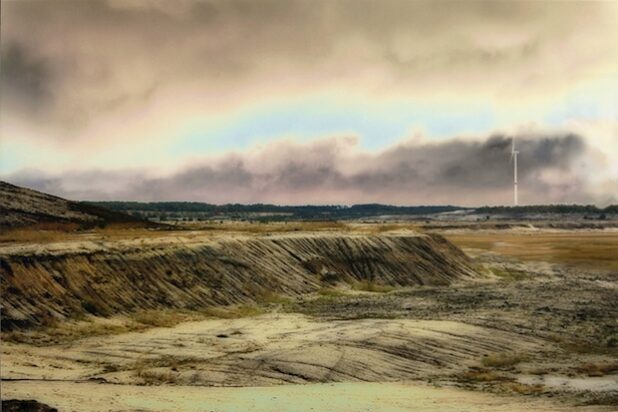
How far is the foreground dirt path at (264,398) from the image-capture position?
25.6m

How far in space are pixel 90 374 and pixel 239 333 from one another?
12938 millimetres

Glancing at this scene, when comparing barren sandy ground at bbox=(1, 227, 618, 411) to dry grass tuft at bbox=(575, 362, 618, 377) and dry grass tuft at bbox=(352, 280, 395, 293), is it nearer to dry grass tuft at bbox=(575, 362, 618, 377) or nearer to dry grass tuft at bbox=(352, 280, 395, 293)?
dry grass tuft at bbox=(575, 362, 618, 377)

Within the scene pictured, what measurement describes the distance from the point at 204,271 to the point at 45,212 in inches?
1582

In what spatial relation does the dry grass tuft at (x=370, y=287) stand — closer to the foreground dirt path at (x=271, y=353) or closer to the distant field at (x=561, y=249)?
the foreground dirt path at (x=271, y=353)

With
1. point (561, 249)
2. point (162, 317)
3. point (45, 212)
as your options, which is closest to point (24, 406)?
point (162, 317)

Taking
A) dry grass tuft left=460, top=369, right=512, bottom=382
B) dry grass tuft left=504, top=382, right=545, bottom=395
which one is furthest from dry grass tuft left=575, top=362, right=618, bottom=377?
dry grass tuft left=460, top=369, right=512, bottom=382

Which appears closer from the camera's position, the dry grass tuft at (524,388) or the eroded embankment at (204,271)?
the dry grass tuft at (524,388)

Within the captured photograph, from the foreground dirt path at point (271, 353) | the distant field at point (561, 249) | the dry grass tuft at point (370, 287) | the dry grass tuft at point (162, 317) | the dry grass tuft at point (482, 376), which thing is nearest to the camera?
the foreground dirt path at point (271, 353)

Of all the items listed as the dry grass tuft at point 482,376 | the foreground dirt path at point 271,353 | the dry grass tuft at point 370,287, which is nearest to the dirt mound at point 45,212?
the dry grass tuft at point 370,287

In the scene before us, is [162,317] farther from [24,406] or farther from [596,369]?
[596,369]

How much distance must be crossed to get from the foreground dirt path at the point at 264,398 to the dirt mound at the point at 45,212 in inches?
2312

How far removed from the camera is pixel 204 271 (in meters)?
58.8

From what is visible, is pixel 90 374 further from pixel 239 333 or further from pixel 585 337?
pixel 585 337

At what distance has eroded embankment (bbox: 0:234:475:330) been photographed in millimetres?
45688
